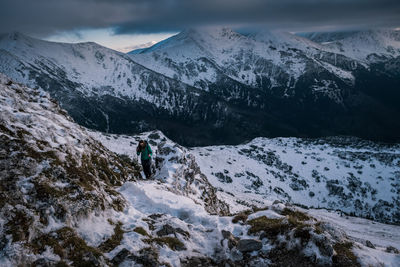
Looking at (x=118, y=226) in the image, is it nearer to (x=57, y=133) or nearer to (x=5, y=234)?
(x=5, y=234)

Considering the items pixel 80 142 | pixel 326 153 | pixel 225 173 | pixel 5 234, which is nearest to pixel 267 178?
pixel 225 173

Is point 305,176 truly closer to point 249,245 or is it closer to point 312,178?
point 312,178

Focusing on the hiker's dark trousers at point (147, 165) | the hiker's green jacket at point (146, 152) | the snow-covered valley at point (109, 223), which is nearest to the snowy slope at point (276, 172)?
the hiker's dark trousers at point (147, 165)

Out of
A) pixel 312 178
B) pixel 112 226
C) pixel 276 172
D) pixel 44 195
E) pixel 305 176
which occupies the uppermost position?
pixel 44 195

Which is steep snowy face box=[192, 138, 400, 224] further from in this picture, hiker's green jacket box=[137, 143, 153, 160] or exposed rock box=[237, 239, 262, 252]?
exposed rock box=[237, 239, 262, 252]

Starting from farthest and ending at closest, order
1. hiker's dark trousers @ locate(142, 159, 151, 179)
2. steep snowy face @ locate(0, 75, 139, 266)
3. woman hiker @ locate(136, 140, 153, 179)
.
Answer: hiker's dark trousers @ locate(142, 159, 151, 179) < woman hiker @ locate(136, 140, 153, 179) < steep snowy face @ locate(0, 75, 139, 266)

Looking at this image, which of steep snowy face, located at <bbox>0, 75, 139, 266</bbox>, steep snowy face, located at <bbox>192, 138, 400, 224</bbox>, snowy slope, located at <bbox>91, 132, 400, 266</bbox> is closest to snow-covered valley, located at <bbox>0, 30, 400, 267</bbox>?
steep snowy face, located at <bbox>0, 75, 139, 266</bbox>

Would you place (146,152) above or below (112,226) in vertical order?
above

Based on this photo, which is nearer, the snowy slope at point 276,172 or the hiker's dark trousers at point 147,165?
the hiker's dark trousers at point 147,165

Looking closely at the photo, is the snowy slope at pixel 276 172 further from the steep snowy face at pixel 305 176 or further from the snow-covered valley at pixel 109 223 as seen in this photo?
the snow-covered valley at pixel 109 223

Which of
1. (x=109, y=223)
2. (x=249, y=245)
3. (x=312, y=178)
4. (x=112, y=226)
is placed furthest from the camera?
(x=312, y=178)

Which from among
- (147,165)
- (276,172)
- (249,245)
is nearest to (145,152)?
(147,165)

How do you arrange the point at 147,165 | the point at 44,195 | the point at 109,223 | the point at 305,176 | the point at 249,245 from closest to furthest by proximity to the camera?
the point at 44,195, the point at 249,245, the point at 109,223, the point at 147,165, the point at 305,176

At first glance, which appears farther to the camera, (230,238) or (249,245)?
(230,238)
